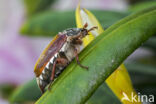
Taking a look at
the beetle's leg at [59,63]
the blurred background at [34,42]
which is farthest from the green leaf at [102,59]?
the blurred background at [34,42]

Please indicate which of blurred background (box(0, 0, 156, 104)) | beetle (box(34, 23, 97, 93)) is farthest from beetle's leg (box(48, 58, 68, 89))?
blurred background (box(0, 0, 156, 104))

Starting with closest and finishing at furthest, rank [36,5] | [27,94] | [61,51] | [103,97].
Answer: [61,51], [103,97], [27,94], [36,5]

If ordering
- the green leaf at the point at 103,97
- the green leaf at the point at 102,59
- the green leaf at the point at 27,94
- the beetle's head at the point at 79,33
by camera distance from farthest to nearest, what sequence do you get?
the green leaf at the point at 27,94
the green leaf at the point at 103,97
the beetle's head at the point at 79,33
the green leaf at the point at 102,59

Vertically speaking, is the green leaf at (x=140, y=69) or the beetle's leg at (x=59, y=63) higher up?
the beetle's leg at (x=59, y=63)

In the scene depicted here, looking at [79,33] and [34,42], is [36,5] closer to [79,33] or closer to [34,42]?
[34,42]

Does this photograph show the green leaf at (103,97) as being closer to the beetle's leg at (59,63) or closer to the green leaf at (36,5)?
the beetle's leg at (59,63)

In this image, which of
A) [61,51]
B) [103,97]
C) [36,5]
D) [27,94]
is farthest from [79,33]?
[36,5]

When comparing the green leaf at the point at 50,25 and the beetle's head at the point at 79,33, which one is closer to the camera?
the beetle's head at the point at 79,33
